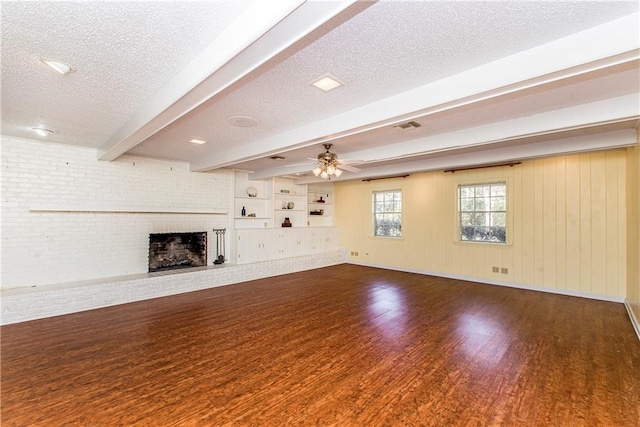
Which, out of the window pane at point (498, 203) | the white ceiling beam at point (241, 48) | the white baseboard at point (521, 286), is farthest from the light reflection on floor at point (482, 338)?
the white ceiling beam at point (241, 48)

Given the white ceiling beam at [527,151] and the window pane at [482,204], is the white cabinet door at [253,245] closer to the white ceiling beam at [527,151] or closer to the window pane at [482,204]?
the white ceiling beam at [527,151]

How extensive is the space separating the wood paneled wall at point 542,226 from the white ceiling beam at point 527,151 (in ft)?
3.31

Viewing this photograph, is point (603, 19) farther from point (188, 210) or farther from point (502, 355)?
point (188, 210)

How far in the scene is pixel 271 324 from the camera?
3746mm

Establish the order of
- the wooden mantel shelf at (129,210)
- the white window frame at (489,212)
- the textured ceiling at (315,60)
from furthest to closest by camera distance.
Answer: the white window frame at (489,212) < the wooden mantel shelf at (129,210) < the textured ceiling at (315,60)

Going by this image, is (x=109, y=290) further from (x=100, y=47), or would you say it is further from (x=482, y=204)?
(x=482, y=204)

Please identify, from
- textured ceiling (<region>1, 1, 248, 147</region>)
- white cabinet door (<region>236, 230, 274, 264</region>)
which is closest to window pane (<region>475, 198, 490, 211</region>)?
white cabinet door (<region>236, 230, 274, 264</region>)

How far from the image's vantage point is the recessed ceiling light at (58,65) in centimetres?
211

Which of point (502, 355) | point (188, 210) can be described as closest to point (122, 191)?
point (188, 210)

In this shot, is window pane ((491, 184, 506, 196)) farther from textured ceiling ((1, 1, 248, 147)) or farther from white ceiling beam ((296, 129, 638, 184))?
textured ceiling ((1, 1, 248, 147))

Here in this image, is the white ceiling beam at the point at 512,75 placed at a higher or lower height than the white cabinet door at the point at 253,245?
higher

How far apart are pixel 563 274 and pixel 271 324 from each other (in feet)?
17.5

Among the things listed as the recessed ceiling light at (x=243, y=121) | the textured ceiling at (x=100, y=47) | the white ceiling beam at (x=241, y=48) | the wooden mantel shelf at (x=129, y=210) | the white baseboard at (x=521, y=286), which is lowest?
the white baseboard at (x=521, y=286)

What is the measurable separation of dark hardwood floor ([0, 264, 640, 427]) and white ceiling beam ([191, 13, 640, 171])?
2.42 metres
